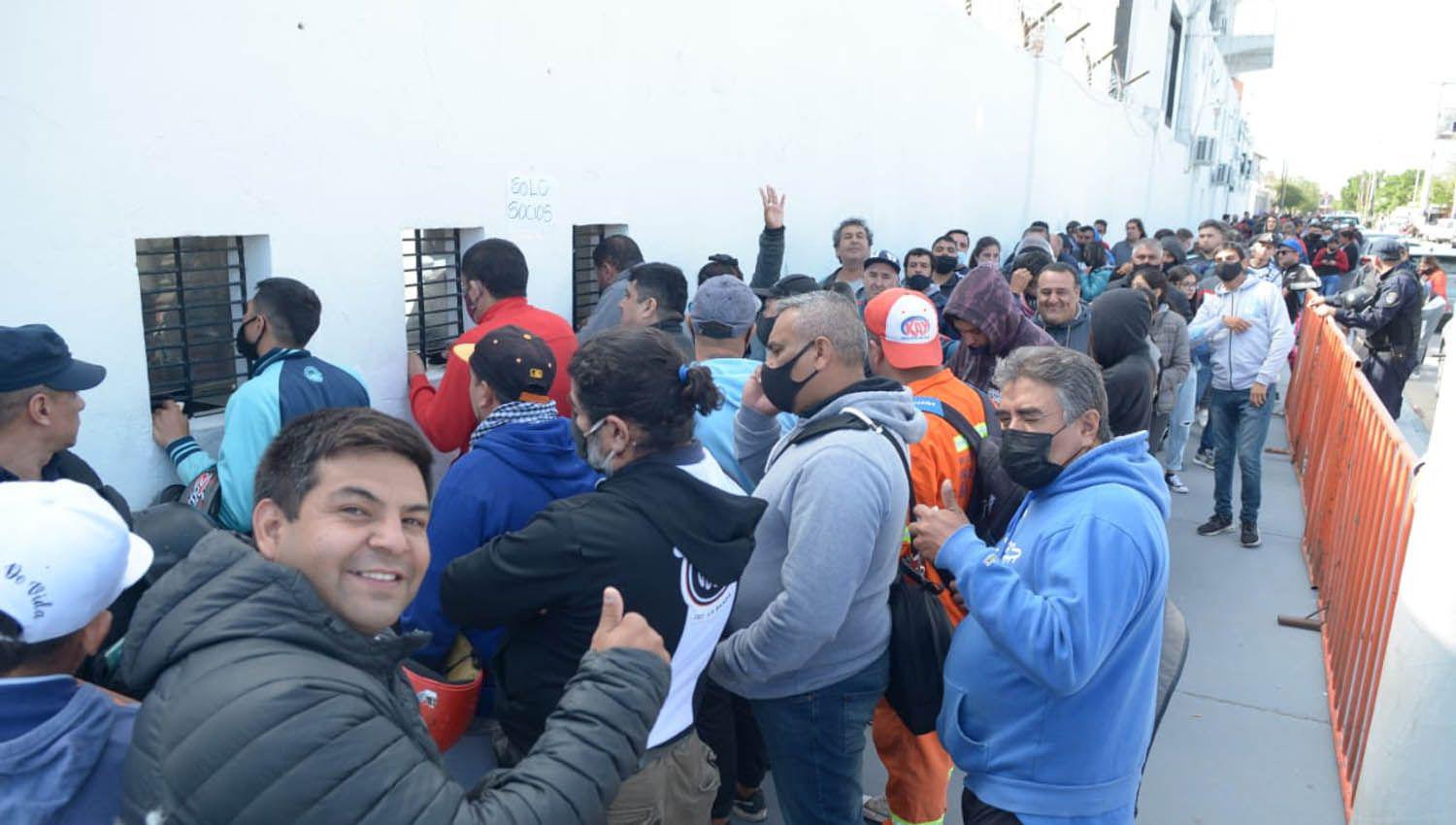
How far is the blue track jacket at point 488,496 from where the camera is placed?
2.41 m

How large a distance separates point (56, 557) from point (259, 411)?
5.86 feet

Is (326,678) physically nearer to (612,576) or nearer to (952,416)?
(612,576)

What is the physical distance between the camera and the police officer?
804 cm

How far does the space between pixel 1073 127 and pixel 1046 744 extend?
1557 cm

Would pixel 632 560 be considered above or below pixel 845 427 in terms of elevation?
below

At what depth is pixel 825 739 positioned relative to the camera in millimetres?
2580

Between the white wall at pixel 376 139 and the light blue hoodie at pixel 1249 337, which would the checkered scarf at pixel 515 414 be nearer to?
the white wall at pixel 376 139

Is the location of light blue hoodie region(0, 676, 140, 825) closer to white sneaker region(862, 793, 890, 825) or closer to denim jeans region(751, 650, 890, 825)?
denim jeans region(751, 650, 890, 825)

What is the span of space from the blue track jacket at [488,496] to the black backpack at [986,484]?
118cm

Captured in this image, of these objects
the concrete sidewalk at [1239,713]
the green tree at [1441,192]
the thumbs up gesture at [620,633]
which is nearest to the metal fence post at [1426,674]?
the concrete sidewalk at [1239,713]

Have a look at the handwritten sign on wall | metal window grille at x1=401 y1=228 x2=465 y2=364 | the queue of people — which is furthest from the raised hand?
metal window grille at x1=401 y1=228 x2=465 y2=364

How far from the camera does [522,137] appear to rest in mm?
4625

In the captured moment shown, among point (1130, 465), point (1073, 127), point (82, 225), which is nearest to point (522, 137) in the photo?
point (82, 225)

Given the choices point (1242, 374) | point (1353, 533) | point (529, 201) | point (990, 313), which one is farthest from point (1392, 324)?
point (529, 201)
